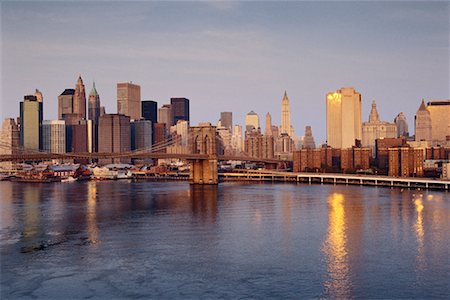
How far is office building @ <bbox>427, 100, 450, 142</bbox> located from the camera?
163500 millimetres

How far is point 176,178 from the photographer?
9194 centimetres

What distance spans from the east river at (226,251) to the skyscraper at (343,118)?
350ft

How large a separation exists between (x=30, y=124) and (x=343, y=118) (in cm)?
7983

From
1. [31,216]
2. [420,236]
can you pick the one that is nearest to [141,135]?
[31,216]

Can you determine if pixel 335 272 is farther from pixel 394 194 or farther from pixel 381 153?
pixel 381 153

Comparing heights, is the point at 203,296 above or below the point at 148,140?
below

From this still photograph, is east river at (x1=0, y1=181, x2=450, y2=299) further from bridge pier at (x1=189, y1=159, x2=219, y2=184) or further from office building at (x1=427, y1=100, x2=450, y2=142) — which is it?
office building at (x1=427, y1=100, x2=450, y2=142)

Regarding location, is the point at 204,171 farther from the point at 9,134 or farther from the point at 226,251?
the point at 9,134

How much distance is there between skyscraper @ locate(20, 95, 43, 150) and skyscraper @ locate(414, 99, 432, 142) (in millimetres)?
101935

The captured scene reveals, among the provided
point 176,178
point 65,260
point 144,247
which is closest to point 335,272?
point 144,247

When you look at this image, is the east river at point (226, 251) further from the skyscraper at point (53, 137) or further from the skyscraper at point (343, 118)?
the skyscraper at point (53, 137)

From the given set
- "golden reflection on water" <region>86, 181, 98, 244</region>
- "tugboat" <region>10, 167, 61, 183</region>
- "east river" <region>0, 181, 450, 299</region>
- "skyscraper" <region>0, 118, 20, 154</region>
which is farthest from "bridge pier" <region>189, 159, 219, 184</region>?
"skyscraper" <region>0, 118, 20, 154</region>

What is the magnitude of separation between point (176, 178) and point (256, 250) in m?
67.7

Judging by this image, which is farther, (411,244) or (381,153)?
(381,153)
